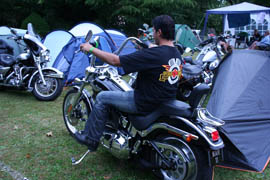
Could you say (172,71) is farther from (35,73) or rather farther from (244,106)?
(35,73)

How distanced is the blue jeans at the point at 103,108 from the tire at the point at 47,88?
3007 millimetres

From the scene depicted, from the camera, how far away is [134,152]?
2.64 m

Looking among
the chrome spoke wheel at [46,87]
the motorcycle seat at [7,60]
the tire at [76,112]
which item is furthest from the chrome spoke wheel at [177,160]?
the motorcycle seat at [7,60]

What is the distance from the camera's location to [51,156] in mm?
3203

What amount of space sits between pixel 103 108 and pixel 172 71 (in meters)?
0.84

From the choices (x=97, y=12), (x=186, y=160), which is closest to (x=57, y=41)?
(x=186, y=160)

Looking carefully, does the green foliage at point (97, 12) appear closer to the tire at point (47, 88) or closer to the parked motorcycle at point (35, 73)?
the parked motorcycle at point (35, 73)

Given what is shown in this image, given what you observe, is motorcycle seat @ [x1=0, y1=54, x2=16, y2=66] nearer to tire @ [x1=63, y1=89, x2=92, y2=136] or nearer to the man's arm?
tire @ [x1=63, y1=89, x2=92, y2=136]

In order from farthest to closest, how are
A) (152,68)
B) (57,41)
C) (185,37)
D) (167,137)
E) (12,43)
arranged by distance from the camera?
(185,37) < (12,43) < (57,41) < (167,137) < (152,68)

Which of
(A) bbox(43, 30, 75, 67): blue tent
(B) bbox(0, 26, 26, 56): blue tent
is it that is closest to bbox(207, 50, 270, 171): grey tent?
(A) bbox(43, 30, 75, 67): blue tent

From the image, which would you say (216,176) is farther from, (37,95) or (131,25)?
(131,25)

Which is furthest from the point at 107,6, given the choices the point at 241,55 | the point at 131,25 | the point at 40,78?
the point at 241,55

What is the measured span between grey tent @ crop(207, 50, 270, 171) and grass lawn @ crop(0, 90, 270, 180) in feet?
0.81

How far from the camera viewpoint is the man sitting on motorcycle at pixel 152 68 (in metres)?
2.28
